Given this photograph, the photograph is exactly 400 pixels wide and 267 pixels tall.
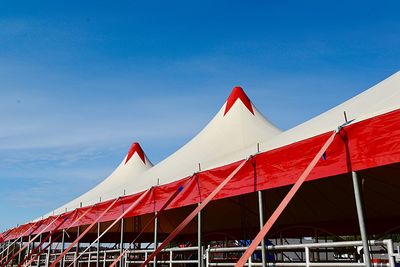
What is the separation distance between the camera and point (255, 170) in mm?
5617

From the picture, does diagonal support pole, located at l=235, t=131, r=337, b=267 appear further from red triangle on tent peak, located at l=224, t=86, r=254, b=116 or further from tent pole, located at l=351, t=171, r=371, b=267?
red triangle on tent peak, located at l=224, t=86, r=254, b=116

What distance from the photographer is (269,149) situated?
18.5 ft

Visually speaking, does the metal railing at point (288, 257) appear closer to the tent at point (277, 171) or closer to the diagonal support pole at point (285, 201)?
the diagonal support pole at point (285, 201)

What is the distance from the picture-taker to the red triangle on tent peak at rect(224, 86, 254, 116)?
11477 millimetres

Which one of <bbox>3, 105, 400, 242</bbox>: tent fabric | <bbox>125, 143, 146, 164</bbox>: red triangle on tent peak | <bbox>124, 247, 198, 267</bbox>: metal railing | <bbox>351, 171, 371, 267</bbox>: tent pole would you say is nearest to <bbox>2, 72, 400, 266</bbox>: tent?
<bbox>3, 105, 400, 242</bbox>: tent fabric

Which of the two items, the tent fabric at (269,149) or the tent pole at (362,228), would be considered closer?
the tent pole at (362,228)

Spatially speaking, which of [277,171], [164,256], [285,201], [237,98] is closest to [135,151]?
[237,98]

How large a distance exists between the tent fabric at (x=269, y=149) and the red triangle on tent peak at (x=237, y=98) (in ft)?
0.11

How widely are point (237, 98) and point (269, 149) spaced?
6142 mm

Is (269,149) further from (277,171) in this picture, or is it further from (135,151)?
(135,151)

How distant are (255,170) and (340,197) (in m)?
3.59

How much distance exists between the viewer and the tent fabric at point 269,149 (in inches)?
167

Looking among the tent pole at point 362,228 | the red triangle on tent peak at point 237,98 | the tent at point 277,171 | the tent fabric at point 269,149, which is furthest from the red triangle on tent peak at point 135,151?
the tent pole at point 362,228

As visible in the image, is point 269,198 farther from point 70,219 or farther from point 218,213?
point 70,219
